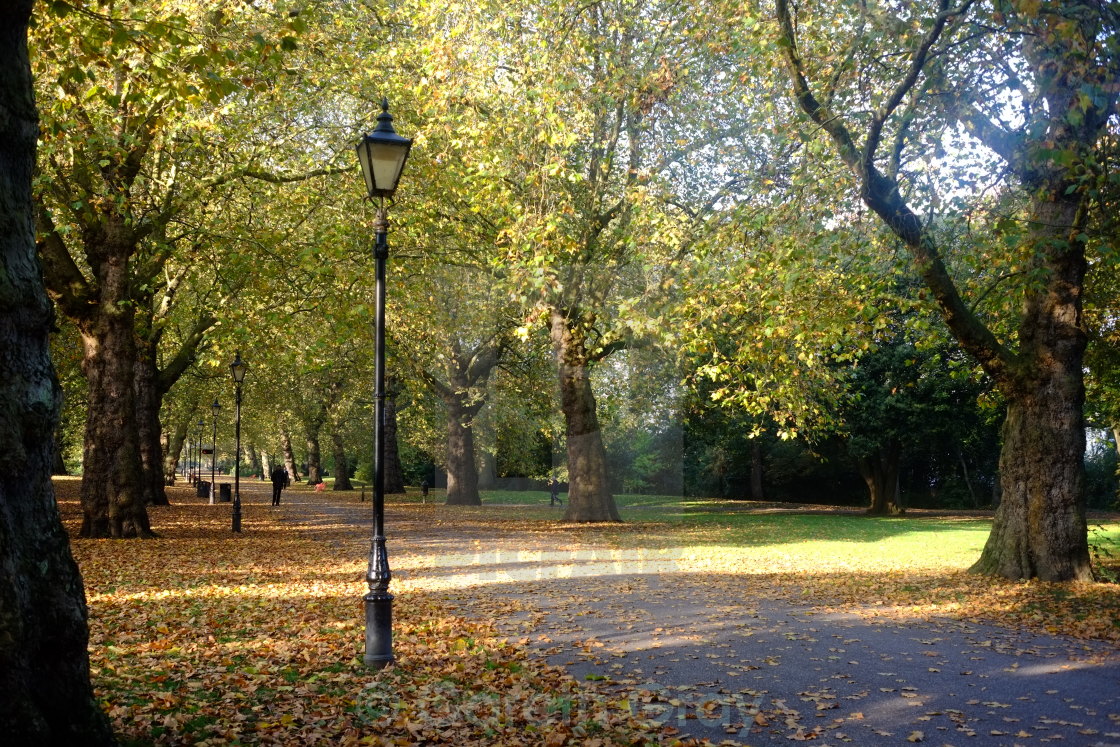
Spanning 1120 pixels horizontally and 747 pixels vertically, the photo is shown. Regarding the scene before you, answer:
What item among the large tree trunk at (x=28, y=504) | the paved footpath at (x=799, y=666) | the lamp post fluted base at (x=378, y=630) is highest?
the large tree trunk at (x=28, y=504)

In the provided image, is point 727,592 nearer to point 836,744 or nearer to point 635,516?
point 836,744

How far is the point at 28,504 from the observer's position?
171 inches

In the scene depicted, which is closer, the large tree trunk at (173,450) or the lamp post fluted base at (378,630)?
the lamp post fluted base at (378,630)

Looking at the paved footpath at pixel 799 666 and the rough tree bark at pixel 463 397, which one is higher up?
the rough tree bark at pixel 463 397

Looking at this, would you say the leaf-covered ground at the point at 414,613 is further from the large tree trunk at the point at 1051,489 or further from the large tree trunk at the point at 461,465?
the large tree trunk at the point at 461,465

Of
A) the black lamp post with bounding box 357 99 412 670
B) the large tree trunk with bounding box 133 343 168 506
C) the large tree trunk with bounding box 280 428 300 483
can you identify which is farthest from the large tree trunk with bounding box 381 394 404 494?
the black lamp post with bounding box 357 99 412 670

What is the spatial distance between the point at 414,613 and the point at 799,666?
459 centimetres

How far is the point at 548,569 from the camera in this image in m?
15.0

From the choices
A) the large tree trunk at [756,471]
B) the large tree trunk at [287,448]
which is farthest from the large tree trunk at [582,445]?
the large tree trunk at [287,448]

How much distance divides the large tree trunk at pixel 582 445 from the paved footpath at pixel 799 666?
36.5 feet

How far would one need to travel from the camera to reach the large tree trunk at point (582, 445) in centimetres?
2383

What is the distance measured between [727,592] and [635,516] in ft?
58.9

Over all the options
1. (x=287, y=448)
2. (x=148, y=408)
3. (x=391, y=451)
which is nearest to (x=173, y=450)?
(x=287, y=448)

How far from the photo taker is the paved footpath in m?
5.92
